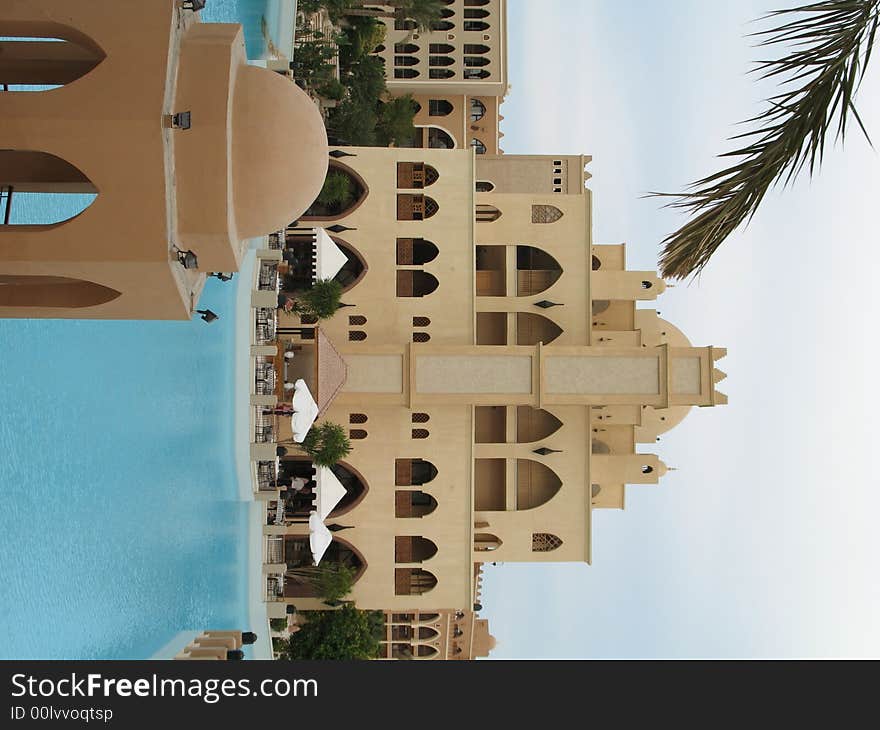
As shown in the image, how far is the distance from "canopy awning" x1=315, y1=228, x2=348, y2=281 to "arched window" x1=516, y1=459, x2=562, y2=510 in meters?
9.25

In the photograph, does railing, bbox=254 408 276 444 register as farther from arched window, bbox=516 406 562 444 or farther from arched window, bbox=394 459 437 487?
arched window, bbox=516 406 562 444

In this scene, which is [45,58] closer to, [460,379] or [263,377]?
[263,377]

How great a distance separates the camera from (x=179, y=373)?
1980cm

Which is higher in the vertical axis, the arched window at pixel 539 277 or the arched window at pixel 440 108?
the arched window at pixel 440 108

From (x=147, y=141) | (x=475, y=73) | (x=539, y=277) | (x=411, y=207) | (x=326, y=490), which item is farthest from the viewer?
(x=475, y=73)

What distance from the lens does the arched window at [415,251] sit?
1135 inches

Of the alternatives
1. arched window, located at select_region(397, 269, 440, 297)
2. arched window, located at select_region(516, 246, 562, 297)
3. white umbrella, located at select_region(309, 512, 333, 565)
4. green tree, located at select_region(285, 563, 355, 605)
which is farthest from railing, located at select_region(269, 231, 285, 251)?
green tree, located at select_region(285, 563, 355, 605)

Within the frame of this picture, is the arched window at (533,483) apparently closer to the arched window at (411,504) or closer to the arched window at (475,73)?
the arched window at (411,504)

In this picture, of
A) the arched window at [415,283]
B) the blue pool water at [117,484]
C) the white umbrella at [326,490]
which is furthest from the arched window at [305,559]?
the arched window at [415,283]

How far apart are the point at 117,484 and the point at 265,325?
7642mm

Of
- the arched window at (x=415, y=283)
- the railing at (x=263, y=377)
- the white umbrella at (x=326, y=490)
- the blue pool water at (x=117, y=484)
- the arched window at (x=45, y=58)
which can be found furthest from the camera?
the arched window at (x=415, y=283)

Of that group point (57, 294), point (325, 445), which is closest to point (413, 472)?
point (325, 445)

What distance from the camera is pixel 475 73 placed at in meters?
40.9

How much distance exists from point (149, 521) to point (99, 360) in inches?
154
